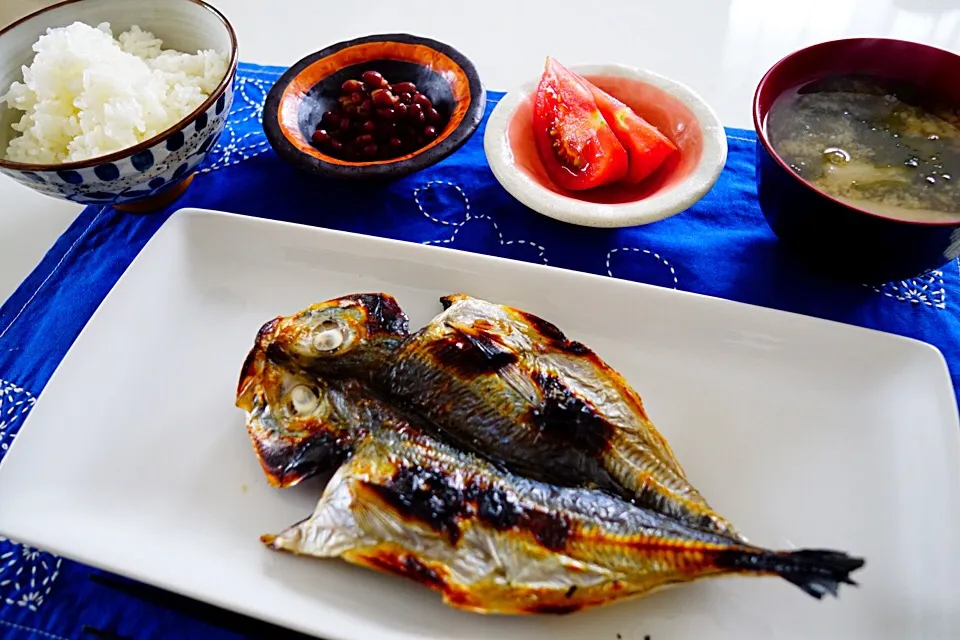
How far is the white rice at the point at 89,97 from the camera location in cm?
138

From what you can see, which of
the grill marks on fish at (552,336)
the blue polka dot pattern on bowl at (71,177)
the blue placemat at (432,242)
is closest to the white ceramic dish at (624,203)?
the blue placemat at (432,242)

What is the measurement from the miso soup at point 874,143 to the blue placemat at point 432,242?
8.3 inches

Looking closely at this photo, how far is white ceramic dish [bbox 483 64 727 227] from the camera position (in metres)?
1.29

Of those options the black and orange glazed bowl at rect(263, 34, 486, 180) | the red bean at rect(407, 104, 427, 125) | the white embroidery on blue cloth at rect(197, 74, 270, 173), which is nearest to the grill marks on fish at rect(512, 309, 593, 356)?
the black and orange glazed bowl at rect(263, 34, 486, 180)

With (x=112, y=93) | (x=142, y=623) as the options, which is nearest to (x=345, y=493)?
(x=142, y=623)

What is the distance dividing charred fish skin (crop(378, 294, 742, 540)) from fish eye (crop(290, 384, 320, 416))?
0.11 meters

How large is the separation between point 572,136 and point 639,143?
137 millimetres

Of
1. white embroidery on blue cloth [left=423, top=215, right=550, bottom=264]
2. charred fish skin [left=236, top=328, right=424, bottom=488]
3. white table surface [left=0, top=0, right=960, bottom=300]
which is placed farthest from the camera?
white table surface [left=0, top=0, right=960, bottom=300]

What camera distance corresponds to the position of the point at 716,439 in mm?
1103

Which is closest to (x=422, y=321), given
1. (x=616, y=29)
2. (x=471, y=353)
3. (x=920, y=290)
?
(x=471, y=353)

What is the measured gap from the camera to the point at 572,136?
1436 mm

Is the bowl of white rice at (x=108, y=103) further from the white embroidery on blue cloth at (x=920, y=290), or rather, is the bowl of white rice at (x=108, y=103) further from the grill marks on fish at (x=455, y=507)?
the white embroidery on blue cloth at (x=920, y=290)

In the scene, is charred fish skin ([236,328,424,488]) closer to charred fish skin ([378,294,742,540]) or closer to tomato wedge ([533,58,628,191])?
charred fish skin ([378,294,742,540])

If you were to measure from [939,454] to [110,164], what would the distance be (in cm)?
147
